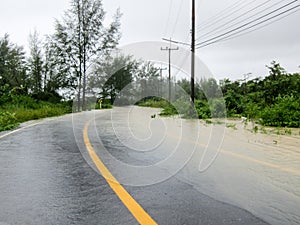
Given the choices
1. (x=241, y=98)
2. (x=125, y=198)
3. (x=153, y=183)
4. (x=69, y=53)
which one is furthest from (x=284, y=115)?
(x=69, y=53)

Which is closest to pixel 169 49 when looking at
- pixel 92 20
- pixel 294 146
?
pixel 92 20

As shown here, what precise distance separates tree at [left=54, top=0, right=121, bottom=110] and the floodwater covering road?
30122 mm

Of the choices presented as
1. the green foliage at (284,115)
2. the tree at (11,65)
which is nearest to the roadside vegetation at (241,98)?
the green foliage at (284,115)

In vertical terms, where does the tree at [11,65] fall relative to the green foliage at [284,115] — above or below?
above

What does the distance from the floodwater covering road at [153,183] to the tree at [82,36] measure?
1186 inches

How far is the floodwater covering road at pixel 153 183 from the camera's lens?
136 inches

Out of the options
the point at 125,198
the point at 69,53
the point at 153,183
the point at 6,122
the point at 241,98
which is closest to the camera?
the point at 125,198

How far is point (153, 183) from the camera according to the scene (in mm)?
4758

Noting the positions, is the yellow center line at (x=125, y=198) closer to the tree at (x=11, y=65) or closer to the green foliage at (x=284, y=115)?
the green foliage at (x=284, y=115)

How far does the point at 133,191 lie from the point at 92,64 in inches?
1353

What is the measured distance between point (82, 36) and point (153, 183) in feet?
115

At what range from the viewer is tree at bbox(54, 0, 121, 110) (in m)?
37.2

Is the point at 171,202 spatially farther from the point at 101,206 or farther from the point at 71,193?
the point at 71,193

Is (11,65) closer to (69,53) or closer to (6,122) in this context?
(69,53)
